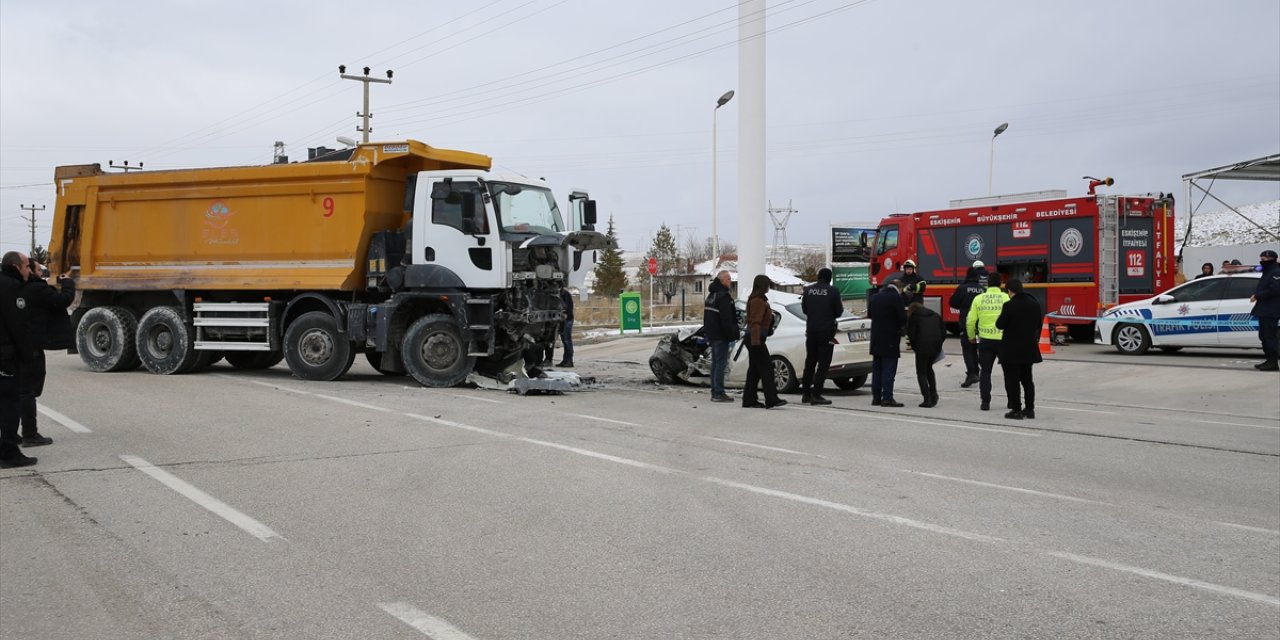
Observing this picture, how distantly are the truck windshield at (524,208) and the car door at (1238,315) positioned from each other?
1152 cm

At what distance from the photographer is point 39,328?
8.56 meters

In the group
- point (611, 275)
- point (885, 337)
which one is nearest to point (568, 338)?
point (885, 337)

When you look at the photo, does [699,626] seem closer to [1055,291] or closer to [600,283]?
[1055,291]

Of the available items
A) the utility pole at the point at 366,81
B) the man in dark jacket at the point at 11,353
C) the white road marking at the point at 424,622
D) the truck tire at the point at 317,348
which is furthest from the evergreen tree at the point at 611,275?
the white road marking at the point at 424,622

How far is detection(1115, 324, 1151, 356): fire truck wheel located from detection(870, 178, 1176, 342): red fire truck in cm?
242

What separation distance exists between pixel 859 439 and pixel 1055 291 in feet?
47.0

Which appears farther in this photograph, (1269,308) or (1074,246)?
(1074,246)

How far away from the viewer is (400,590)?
5.01 metres

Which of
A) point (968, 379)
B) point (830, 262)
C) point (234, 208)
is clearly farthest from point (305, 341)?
point (830, 262)

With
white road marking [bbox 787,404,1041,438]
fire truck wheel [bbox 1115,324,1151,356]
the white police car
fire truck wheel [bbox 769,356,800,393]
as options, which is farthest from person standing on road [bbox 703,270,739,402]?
fire truck wheel [bbox 1115,324,1151,356]

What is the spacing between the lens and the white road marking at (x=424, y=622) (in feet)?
14.4

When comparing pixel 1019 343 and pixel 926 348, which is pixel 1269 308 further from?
pixel 1019 343

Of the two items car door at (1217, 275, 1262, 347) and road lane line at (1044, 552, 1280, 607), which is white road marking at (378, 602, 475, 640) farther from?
car door at (1217, 275, 1262, 347)

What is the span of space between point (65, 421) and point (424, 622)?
7.88 metres
